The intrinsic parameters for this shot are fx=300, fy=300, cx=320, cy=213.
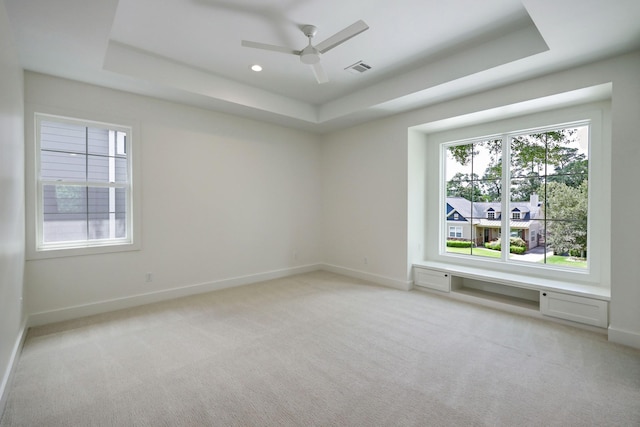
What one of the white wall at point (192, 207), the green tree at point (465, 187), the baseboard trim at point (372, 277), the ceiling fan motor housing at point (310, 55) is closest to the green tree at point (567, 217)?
the green tree at point (465, 187)

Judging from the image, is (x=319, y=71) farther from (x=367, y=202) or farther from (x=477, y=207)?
(x=477, y=207)

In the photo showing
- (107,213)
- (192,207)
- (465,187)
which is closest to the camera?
(107,213)

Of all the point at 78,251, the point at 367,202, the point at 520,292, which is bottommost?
the point at 520,292

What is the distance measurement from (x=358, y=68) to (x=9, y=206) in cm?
358

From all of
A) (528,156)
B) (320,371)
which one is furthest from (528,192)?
(320,371)

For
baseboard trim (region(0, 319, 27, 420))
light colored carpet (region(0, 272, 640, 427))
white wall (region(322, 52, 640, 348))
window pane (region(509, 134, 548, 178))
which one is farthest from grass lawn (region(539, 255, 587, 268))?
baseboard trim (region(0, 319, 27, 420))

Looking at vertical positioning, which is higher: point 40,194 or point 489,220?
point 40,194

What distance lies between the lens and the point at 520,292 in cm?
388

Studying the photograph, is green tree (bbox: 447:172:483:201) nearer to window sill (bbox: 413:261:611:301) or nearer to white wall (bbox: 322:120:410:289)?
white wall (bbox: 322:120:410:289)

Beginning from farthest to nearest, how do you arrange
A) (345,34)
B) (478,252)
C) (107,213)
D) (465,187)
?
(465,187) < (478,252) < (107,213) < (345,34)

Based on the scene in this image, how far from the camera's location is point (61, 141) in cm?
341

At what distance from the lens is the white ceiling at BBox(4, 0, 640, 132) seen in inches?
91.3

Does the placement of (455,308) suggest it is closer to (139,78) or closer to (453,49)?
(453,49)

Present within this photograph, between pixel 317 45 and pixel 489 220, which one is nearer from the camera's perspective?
pixel 317 45
